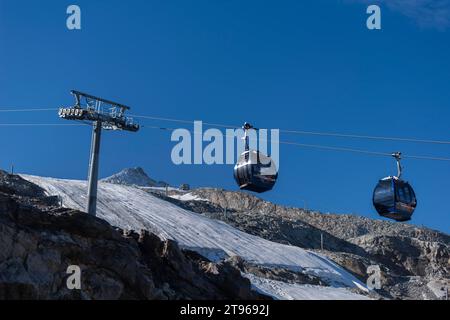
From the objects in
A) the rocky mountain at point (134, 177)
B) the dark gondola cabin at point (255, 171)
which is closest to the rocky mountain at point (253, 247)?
the dark gondola cabin at point (255, 171)

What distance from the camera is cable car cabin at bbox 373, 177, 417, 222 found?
22.5m

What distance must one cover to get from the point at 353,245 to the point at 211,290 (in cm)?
3913

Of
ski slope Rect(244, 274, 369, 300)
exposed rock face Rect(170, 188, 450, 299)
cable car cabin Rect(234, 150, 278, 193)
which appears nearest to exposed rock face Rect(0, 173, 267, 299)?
cable car cabin Rect(234, 150, 278, 193)

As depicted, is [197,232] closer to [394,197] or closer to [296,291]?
[296,291]

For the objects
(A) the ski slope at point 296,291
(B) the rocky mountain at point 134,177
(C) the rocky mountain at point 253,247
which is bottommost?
(A) the ski slope at point 296,291

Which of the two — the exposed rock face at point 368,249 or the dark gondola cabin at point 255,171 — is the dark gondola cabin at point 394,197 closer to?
the dark gondola cabin at point 255,171

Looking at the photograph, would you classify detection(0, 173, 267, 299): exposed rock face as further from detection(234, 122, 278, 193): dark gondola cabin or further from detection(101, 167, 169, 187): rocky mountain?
detection(101, 167, 169, 187): rocky mountain

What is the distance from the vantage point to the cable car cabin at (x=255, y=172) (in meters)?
21.9

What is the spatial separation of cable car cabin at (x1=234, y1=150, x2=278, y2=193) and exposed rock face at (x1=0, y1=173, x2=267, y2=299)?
4.98 metres

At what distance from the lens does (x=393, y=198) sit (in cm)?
2244

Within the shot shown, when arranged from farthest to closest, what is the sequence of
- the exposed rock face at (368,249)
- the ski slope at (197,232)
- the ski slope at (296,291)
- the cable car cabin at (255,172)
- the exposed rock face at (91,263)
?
the exposed rock face at (368,249) < the ski slope at (197,232) < the ski slope at (296,291) < the cable car cabin at (255,172) < the exposed rock face at (91,263)

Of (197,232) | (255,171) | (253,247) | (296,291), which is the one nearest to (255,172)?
(255,171)

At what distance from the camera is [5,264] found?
20984mm
